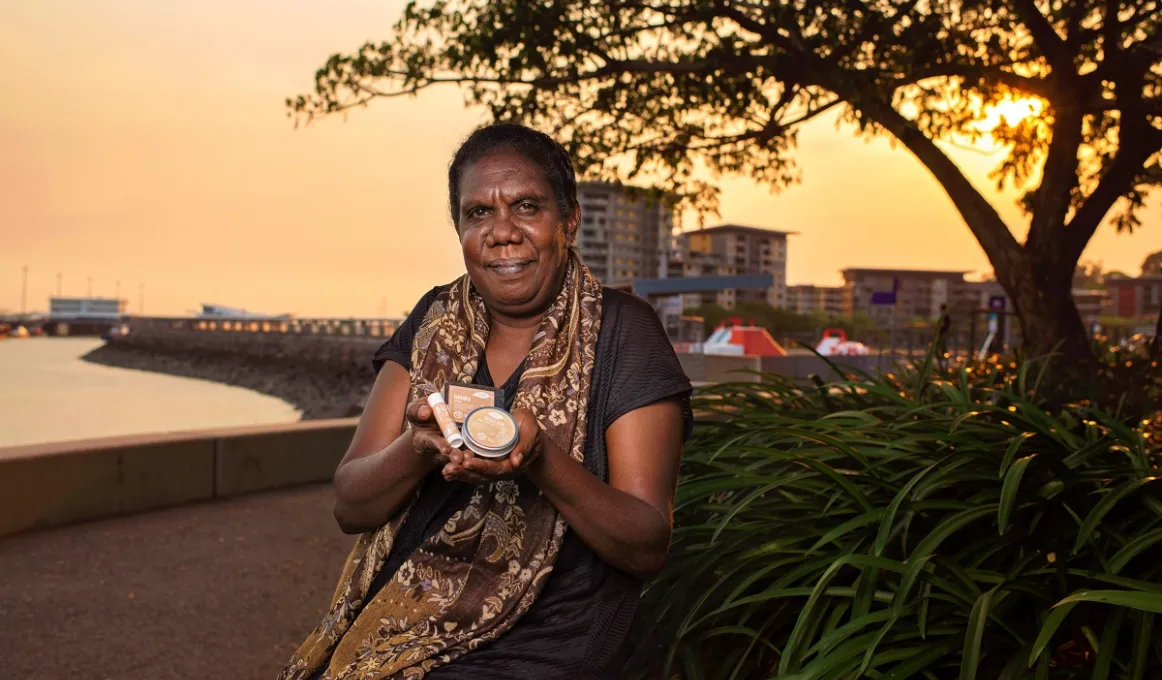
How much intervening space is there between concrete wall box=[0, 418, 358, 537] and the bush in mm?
3767

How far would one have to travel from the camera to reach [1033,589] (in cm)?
231

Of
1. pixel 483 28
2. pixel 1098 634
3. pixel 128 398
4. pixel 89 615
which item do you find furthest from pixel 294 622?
pixel 128 398

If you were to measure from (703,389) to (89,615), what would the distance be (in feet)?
8.87

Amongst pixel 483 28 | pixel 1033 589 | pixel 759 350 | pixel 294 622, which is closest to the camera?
pixel 1033 589

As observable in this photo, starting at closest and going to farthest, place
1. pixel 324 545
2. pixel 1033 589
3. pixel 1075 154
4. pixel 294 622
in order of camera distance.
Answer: pixel 1033 589 < pixel 294 622 < pixel 324 545 < pixel 1075 154

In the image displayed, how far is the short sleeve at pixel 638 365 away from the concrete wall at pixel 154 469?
4302mm

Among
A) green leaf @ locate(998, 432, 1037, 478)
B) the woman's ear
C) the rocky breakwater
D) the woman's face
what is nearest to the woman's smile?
the woman's face

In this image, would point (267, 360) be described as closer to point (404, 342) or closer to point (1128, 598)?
point (404, 342)

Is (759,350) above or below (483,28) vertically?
below

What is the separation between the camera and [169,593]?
434 cm

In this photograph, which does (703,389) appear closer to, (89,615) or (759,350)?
(89,615)

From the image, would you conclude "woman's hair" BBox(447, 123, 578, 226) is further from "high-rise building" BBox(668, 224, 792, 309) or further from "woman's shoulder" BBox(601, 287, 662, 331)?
"high-rise building" BBox(668, 224, 792, 309)

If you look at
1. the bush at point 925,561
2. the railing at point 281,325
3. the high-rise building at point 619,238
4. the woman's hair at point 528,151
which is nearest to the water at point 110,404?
the railing at point 281,325

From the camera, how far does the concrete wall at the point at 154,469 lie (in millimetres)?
5227
